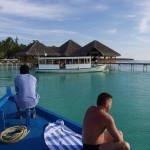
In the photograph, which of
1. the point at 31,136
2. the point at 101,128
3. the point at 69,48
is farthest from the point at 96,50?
the point at 101,128

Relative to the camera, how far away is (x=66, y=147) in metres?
4.72

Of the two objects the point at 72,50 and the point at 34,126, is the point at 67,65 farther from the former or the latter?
the point at 34,126

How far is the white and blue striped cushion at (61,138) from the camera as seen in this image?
474 centimetres

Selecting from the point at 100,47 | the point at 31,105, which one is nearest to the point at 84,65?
the point at 100,47

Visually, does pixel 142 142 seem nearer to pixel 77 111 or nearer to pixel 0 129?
pixel 0 129

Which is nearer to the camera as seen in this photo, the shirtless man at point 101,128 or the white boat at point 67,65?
the shirtless man at point 101,128

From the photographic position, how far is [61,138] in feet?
16.5

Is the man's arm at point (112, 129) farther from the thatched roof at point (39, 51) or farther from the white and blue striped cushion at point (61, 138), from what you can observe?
the thatched roof at point (39, 51)

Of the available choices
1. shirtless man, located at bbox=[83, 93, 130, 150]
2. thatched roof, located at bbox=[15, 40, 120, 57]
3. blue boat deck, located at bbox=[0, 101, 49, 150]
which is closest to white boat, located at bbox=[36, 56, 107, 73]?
thatched roof, located at bbox=[15, 40, 120, 57]

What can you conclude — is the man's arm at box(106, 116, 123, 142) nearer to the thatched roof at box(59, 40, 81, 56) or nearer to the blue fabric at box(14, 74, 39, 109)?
the blue fabric at box(14, 74, 39, 109)

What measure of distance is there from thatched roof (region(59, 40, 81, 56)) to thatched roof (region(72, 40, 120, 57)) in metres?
1.87

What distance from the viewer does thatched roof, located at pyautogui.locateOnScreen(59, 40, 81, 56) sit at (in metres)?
48.7

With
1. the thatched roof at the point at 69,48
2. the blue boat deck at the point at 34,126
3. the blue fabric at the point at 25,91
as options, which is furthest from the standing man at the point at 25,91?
the thatched roof at the point at 69,48

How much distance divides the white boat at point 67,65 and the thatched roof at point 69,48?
705cm
